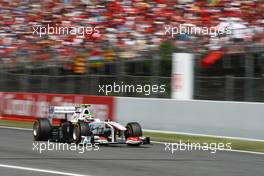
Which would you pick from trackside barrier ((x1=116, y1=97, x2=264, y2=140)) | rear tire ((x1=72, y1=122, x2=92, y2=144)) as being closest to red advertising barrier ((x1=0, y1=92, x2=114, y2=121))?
trackside barrier ((x1=116, y1=97, x2=264, y2=140))

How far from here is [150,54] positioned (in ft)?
51.5

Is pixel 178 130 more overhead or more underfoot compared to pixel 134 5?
more underfoot

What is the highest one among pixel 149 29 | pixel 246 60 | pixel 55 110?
pixel 149 29

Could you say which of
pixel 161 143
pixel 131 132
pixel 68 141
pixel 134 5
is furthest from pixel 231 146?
pixel 134 5

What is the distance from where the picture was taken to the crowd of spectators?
16.2 m

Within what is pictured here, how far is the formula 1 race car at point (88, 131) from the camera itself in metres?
10.4

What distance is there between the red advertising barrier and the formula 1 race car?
5.16 m

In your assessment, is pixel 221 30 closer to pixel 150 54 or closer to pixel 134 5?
pixel 150 54

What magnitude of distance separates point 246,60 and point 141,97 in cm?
331

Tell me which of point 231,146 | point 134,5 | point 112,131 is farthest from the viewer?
point 134,5

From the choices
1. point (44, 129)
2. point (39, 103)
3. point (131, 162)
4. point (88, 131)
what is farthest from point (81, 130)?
point (39, 103)

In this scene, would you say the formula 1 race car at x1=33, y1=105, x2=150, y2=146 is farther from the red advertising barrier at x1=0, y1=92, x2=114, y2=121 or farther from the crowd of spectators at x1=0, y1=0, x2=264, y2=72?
the red advertising barrier at x1=0, y1=92, x2=114, y2=121

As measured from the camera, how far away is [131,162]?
8586mm

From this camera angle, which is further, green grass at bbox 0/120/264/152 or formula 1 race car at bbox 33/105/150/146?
green grass at bbox 0/120/264/152
